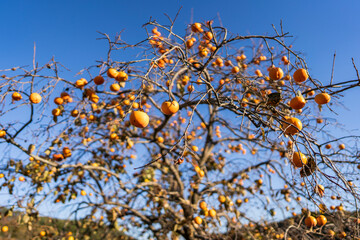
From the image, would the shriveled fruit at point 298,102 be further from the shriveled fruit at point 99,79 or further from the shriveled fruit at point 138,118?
the shriveled fruit at point 99,79

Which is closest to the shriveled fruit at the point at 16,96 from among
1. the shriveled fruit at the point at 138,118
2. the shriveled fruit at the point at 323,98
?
the shriveled fruit at the point at 138,118

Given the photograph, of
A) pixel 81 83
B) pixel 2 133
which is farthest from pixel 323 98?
pixel 2 133

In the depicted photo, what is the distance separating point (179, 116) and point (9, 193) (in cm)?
346

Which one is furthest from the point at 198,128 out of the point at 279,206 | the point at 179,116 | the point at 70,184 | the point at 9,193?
the point at 9,193

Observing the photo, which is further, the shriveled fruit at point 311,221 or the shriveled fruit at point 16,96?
the shriveled fruit at point 16,96

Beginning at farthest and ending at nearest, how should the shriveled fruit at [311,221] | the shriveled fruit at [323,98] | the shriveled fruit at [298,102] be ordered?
1. the shriveled fruit at [311,221]
2. the shriveled fruit at [323,98]
3. the shriveled fruit at [298,102]

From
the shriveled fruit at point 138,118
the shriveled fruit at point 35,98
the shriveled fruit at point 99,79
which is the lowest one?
the shriveled fruit at point 138,118

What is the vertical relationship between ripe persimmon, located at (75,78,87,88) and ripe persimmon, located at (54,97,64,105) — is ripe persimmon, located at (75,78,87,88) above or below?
above

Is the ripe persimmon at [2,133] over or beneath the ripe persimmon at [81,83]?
beneath

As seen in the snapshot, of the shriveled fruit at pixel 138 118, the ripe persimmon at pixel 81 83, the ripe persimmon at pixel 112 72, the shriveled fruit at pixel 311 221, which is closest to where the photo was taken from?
the shriveled fruit at pixel 138 118

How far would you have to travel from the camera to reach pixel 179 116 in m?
5.17

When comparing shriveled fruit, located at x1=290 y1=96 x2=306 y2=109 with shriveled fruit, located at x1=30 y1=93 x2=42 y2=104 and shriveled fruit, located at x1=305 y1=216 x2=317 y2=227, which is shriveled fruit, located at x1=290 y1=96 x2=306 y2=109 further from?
shriveled fruit, located at x1=30 y1=93 x2=42 y2=104

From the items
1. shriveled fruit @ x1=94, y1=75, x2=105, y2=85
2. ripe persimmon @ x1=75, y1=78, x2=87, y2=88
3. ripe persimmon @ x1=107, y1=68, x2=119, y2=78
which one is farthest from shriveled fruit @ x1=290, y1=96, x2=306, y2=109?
ripe persimmon @ x1=75, y1=78, x2=87, y2=88

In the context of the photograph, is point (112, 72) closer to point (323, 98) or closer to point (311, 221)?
point (323, 98)
